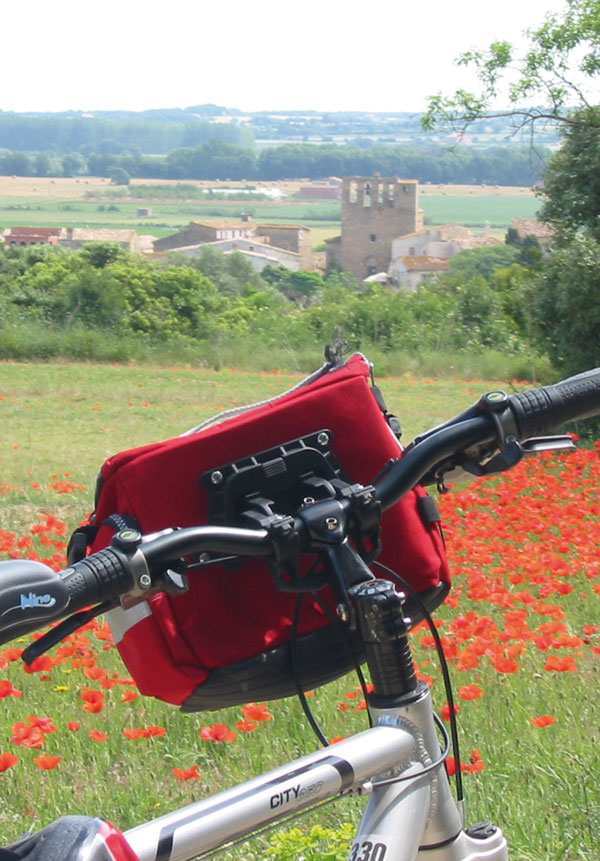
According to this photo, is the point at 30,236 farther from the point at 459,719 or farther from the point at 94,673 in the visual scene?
the point at 459,719

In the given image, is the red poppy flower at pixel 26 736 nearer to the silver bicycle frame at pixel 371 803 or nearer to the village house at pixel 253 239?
the silver bicycle frame at pixel 371 803

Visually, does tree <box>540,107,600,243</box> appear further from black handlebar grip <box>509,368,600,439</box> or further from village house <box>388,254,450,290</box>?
village house <box>388,254,450,290</box>

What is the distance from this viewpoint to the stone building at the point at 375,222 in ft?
354

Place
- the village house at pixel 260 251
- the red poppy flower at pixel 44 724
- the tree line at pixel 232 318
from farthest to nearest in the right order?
the village house at pixel 260 251, the tree line at pixel 232 318, the red poppy flower at pixel 44 724

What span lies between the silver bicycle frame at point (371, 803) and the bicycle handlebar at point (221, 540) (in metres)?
0.29

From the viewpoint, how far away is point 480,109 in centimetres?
1266

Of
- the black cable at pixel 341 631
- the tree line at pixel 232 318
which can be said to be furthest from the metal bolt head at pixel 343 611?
the tree line at pixel 232 318

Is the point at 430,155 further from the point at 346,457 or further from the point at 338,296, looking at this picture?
the point at 346,457

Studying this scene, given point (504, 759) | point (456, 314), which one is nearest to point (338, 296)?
point (456, 314)

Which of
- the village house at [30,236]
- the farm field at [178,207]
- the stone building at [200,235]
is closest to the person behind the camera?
the village house at [30,236]

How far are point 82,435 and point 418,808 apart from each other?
41.4 feet

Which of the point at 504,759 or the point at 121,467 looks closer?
the point at 121,467

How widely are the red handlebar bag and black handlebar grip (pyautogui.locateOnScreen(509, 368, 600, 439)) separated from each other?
0.21 m

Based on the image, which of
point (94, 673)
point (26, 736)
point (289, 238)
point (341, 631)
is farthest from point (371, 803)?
point (289, 238)
